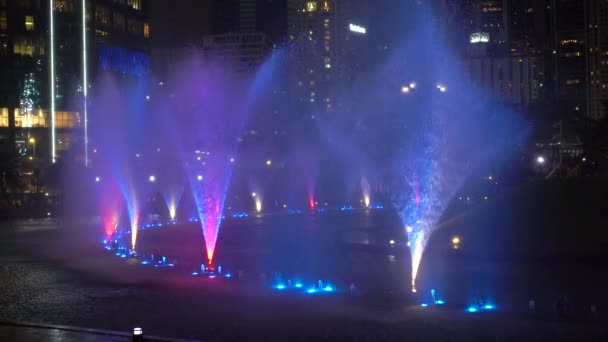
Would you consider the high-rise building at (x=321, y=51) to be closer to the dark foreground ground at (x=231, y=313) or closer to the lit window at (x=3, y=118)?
the lit window at (x=3, y=118)

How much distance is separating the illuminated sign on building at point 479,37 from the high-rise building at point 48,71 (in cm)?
7382

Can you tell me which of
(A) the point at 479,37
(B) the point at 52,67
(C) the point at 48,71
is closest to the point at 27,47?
(C) the point at 48,71

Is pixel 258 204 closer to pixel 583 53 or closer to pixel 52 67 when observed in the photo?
pixel 52 67

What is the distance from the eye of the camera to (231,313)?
57.3 ft

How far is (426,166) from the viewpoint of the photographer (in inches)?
2199

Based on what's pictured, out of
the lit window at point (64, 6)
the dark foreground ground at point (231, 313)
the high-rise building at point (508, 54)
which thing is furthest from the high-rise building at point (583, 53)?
the dark foreground ground at point (231, 313)

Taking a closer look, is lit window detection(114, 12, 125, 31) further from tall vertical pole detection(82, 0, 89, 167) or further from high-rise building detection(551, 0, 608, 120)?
high-rise building detection(551, 0, 608, 120)

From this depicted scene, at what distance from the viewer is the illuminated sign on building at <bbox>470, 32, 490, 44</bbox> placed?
14962cm

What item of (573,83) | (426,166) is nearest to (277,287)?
(426,166)

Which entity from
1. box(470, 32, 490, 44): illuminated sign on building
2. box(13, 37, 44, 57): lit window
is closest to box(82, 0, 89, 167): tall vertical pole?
box(13, 37, 44, 57): lit window

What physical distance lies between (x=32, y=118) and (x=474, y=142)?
150 ft

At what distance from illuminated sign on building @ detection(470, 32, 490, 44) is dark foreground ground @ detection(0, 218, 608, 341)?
13233 cm

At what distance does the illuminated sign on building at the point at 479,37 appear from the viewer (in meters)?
150

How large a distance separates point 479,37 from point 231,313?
140046 mm
